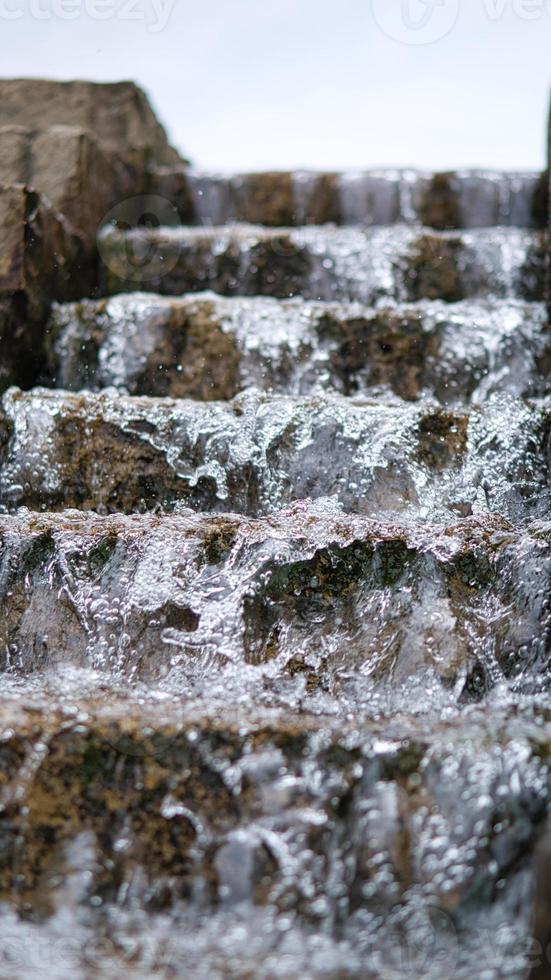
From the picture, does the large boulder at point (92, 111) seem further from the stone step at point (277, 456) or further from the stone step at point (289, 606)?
the stone step at point (289, 606)

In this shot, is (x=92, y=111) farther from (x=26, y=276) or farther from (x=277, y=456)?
(x=277, y=456)

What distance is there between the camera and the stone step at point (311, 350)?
281cm

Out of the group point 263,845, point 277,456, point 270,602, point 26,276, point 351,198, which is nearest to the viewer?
point 263,845

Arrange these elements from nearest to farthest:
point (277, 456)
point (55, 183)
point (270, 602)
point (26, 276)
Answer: point (270, 602)
point (277, 456)
point (26, 276)
point (55, 183)

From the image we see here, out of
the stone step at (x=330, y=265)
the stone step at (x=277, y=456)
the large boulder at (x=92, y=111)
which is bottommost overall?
the stone step at (x=277, y=456)

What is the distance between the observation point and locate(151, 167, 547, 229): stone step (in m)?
4.16

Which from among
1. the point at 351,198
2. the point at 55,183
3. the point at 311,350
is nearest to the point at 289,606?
the point at 311,350

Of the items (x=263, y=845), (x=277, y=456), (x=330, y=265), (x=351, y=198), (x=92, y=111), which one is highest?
(x=92, y=111)

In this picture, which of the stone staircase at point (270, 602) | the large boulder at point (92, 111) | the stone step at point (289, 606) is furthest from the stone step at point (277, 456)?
the large boulder at point (92, 111)

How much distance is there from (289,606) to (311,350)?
121 centimetres

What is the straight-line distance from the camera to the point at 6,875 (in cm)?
124

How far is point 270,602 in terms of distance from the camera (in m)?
1.81

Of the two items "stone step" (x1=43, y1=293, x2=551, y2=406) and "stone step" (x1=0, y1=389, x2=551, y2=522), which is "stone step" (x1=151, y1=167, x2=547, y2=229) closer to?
"stone step" (x1=43, y1=293, x2=551, y2=406)
